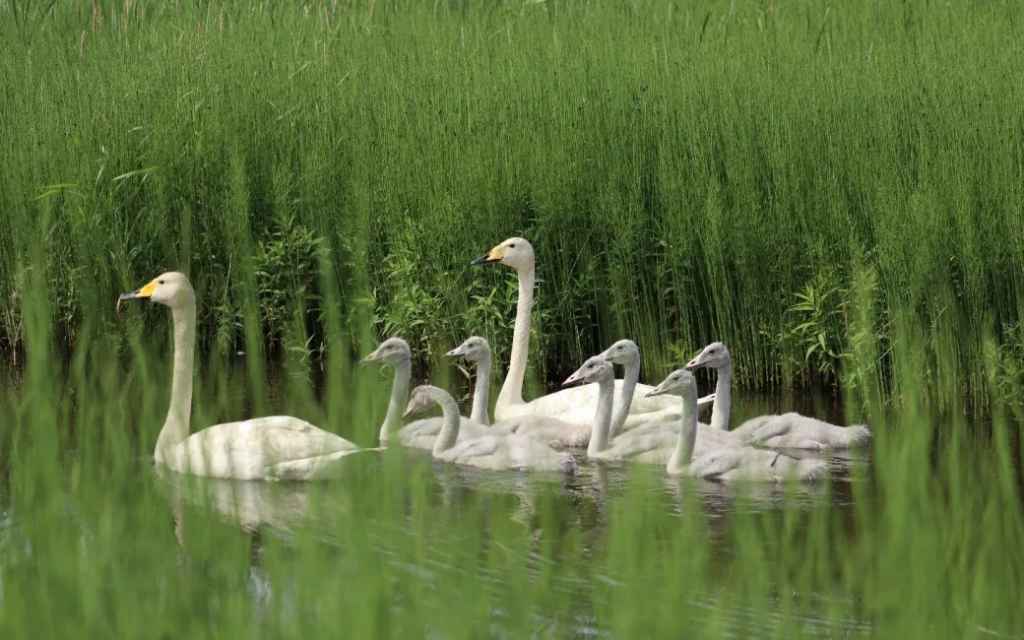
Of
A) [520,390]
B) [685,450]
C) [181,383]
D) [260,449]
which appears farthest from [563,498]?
[520,390]

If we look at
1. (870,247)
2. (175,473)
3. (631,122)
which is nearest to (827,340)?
(870,247)

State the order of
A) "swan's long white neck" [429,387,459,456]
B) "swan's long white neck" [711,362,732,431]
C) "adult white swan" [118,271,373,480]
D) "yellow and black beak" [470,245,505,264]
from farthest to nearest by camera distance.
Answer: "yellow and black beak" [470,245,505,264]
"swan's long white neck" [711,362,732,431]
"swan's long white neck" [429,387,459,456]
"adult white swan" [118,271,373,480]

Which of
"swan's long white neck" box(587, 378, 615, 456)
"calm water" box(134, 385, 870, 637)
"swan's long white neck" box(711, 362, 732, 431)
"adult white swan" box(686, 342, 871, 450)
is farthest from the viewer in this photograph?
"swan's long white neck" box(711, 362, 732, 431)

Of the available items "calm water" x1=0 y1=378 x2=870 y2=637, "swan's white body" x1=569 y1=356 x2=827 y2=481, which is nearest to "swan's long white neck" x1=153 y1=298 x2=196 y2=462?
"calm water" x1=0 y1=378 x2=870 y2=637

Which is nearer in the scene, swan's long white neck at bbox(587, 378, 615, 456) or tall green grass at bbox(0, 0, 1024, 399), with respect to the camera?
swan's long white neck at bbox(587, 378, 615, 456)

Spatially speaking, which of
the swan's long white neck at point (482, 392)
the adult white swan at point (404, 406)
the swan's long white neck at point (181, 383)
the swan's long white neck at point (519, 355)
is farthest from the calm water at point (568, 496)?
the swan's long white neck at point (519, 355)

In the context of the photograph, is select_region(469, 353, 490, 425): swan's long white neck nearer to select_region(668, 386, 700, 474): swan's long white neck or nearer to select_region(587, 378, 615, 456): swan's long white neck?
select_region(587, 378, 615, 456): swan's long white neck

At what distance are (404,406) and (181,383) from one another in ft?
4.31

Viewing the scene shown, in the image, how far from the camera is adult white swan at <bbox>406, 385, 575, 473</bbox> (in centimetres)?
952

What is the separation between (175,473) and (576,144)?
411 centimetres

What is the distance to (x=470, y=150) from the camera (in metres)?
12.4

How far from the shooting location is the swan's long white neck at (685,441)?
9516mm

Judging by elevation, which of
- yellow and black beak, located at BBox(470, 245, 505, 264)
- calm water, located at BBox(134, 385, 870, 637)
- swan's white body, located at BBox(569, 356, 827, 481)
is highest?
yellow and black beak, located at BBox(470, 245, 505, 264)

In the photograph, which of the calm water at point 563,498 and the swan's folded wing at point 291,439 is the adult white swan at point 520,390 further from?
the swan's folded wing at point 291,439
